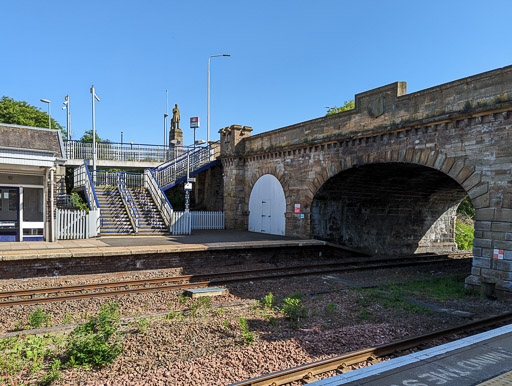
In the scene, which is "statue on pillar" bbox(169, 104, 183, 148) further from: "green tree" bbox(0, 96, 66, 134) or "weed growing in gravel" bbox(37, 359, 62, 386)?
"weed growing in gravel" bbox(37, 359, 62, 386)

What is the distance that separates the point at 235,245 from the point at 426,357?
1073 centimetres

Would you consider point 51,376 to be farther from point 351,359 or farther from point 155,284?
point 155,284

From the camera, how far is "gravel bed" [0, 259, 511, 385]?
5457 millimetres

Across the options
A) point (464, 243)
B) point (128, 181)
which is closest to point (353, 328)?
point (128, 181)

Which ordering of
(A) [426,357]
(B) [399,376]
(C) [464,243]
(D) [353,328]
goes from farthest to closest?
(C) [464,243], (D) [353,328], (A) [426,357], (B) [399,376]

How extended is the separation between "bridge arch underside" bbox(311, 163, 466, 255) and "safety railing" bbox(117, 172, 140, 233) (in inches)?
341

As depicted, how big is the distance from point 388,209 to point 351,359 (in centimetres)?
1666

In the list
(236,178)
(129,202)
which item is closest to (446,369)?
(129,202)

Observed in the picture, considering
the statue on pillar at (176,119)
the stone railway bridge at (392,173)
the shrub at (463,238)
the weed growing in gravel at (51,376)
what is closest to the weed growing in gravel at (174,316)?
the weed growing in gravel at (51,376)

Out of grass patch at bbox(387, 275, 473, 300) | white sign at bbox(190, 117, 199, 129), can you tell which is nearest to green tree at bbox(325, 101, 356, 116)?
white sign at bbox(190, 117, 199, 129)

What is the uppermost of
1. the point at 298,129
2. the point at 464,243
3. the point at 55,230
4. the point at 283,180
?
the point at 298,129

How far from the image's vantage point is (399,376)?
183 inches

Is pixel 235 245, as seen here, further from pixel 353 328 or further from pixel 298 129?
pixel 353 328

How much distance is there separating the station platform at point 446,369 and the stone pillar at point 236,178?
18533 mm
